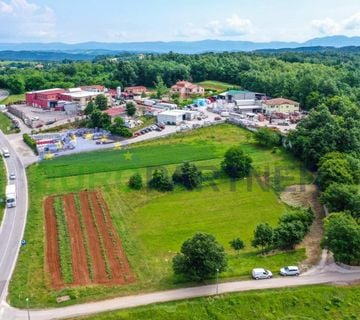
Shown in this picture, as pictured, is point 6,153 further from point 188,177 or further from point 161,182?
point 188,177

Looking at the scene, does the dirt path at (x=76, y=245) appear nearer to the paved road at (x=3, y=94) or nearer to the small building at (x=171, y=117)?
the small building at (x=171, y=117)

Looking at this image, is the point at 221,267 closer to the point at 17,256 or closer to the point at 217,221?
the point at 217,221

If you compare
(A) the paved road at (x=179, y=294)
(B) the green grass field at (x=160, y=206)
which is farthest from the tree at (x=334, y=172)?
(A) the paved road at (x=179, y=294)

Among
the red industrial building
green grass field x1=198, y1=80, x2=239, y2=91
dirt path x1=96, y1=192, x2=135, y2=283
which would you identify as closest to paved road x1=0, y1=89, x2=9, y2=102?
the red industrial building

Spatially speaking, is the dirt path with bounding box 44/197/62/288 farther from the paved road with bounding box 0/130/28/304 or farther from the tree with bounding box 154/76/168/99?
the tree with bounding box 154/76/168/99

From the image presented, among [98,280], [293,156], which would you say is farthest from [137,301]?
[293,156]

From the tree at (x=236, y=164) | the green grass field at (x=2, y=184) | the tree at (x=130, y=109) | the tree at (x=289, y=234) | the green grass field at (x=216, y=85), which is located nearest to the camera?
the tree at (x=289, y=234)

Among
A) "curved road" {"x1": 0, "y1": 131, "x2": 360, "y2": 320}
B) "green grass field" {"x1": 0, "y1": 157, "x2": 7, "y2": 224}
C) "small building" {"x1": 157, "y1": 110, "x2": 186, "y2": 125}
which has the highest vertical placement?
"small building" {"x1": 157, "y1": 110, "x2": 186, "y2": 125}

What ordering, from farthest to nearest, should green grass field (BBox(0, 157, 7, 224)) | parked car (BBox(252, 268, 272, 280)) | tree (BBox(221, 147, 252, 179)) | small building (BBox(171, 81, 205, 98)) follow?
small building (BBox(171, 81, 205, 98)) → tree (BBox(221, 147, 252, 179)) → green grass field (BBox(0, 157, 7, 224)) → parked car (BBox(252, 268, 272, 280))
